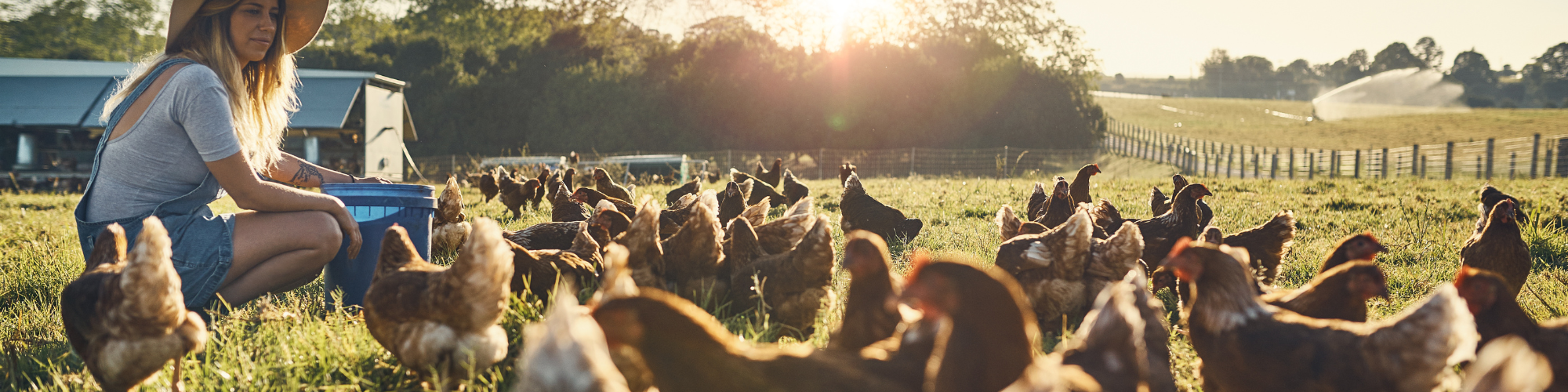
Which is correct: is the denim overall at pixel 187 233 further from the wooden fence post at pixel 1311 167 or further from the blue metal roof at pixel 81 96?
the wooden fence post at pixel 1311 167

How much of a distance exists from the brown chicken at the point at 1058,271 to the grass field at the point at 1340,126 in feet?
136

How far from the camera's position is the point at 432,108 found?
33.7 m

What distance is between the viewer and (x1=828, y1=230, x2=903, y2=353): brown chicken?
2.57m

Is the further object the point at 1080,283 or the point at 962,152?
the point at 962,152

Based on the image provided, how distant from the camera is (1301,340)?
241 centimetres

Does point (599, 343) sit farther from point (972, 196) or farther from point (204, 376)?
point (972, 196)

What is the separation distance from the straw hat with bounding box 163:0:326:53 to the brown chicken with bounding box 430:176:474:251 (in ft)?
6.91

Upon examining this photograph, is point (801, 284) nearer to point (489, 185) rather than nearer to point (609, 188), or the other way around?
point (609, 188)

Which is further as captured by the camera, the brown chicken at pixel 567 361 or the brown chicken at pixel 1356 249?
the brown chicken at pixel 1356 249

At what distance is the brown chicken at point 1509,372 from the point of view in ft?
4.64

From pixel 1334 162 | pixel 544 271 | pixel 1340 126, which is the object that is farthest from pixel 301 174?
pixel 1340 126

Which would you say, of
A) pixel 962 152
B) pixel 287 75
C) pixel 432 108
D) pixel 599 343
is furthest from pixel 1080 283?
pixel 432 108

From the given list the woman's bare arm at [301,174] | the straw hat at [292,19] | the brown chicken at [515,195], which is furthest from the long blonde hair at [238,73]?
the brown chicken at [515,195]

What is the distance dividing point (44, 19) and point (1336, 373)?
5820cm
